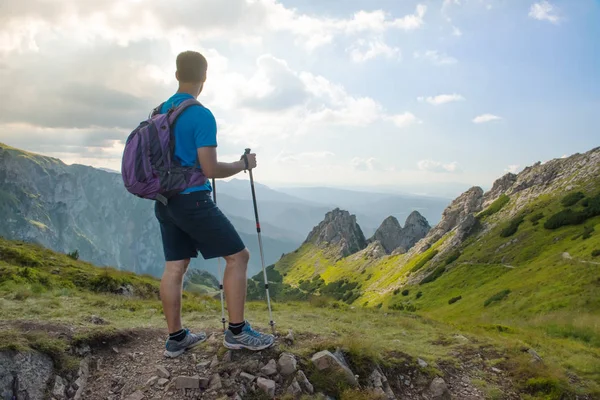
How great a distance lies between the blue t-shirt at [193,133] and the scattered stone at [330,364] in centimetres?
373

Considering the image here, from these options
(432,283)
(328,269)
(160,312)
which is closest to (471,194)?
(432,283)

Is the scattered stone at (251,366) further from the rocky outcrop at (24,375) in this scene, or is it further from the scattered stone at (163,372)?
the rocky outcrop at (24,375)

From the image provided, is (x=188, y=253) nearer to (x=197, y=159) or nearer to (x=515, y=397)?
(x=197, y=159)

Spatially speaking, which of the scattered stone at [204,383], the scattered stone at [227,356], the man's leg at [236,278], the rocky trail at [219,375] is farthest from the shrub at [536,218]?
the scattered stone at [204,383]

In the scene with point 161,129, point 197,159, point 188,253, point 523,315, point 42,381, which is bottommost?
point 523,315

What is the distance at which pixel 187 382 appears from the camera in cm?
622

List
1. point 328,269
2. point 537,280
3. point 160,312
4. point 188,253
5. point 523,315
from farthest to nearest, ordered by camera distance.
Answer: point 328,269
point 537,280
point 523,315
point 160,312
point 188,253

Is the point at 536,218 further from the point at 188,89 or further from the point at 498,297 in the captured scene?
the point at 188,89

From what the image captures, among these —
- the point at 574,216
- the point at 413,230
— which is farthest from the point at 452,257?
the point at 413,230

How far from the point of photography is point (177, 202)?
6.11m

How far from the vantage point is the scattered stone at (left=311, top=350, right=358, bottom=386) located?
272 inches

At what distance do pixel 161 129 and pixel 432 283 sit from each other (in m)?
65.7

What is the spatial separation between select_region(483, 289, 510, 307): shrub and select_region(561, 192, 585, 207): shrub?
34.4 meters

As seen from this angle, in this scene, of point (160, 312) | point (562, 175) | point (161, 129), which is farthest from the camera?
point (562, 175)
